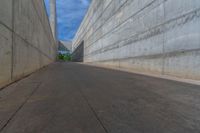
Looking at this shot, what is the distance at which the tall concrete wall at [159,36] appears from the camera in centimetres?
414

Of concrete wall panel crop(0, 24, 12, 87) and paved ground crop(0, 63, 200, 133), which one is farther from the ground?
concrete wall panel crop(0, 24, 12, 87)

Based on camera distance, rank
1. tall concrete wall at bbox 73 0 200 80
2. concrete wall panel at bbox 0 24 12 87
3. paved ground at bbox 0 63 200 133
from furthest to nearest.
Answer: tall concrete wall at bbox 73 0 200 80
concrete wall panel at bbox 0 24 12 87
paved ground at bbox 0 63 200 133

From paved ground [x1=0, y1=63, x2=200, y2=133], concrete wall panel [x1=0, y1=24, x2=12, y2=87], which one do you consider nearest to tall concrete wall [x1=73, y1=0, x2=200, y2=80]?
paved ground [x1=0, y1=63, x2=200, y2=133]

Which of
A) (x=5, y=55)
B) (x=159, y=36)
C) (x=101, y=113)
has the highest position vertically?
(x=159, y=36)

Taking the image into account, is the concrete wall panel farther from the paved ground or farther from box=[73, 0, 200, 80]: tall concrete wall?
box=[73, 0, 200, 80]: tall concrete wall

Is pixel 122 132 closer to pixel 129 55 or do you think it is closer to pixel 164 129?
pixel 164 129

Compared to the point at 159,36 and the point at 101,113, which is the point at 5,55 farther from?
the point at 159,36

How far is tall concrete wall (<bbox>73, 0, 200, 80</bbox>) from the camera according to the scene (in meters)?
4.14

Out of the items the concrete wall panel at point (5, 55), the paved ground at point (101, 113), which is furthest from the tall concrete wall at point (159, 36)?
the concrete wall panel at point (5, 55)

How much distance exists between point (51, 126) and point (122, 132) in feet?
2.14

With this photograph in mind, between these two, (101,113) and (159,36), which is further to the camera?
(159,36)

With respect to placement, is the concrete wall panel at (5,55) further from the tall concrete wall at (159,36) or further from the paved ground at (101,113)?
the tall concrete wall at (159,36)

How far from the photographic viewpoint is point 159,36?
5.48 m

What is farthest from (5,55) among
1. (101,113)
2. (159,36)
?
(159,36)
